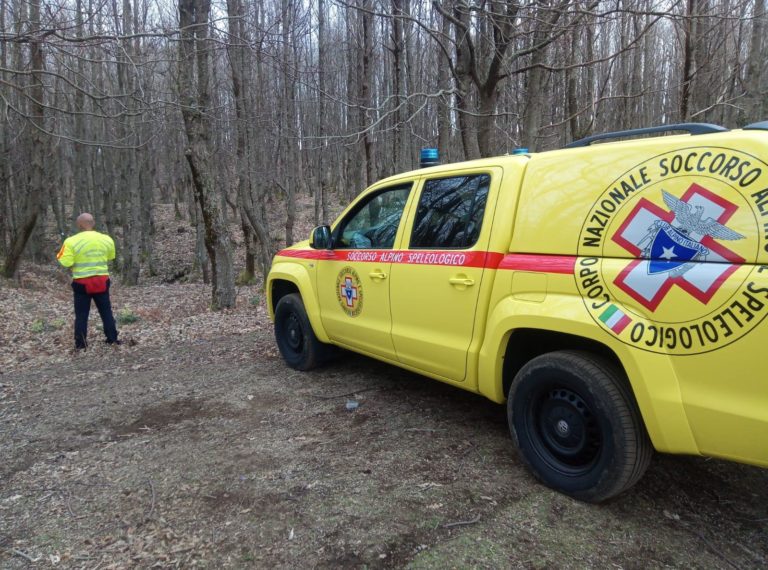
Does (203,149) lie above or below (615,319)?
above

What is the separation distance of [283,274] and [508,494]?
3.51 m

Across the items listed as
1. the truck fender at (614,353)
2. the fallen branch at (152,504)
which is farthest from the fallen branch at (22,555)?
the truck fender at (614,353)

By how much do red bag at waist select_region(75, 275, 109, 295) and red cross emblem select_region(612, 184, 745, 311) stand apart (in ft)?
22.3

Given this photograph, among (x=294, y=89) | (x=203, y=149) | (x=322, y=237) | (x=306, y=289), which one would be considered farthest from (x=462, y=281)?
(x=294, y=89)

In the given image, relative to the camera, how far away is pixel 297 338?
5758 mm

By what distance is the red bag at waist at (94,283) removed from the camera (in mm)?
7086

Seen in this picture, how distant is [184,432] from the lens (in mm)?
4273

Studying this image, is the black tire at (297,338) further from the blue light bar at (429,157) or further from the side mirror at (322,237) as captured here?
the blue light bar at (429,157)

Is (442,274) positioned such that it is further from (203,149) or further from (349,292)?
(203,149)

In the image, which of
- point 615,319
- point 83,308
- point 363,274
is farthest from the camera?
point 83,308

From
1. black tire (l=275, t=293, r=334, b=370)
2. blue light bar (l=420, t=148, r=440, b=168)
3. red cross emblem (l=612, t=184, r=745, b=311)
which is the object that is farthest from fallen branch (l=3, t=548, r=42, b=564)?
blue light bar (l=420, t=148, r=440, b=168)

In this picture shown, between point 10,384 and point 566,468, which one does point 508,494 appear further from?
point 10,384

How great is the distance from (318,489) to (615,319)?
2028 mm

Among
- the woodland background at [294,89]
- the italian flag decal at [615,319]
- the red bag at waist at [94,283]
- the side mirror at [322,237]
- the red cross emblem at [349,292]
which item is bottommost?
the red bag at waist at [94,283]
